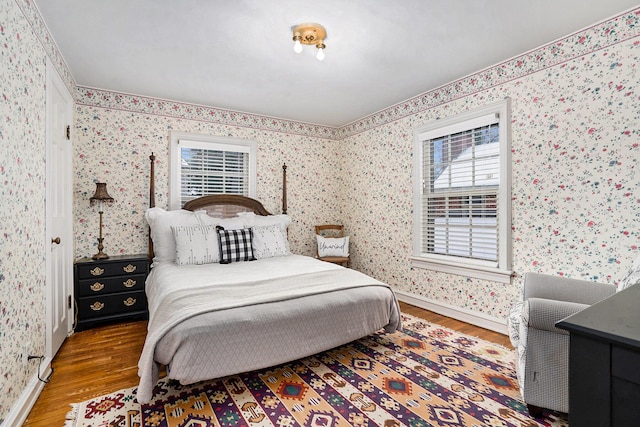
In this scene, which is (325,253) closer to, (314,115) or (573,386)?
(314,115)

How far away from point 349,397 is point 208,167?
3285 mm

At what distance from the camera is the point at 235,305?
80.8 inches

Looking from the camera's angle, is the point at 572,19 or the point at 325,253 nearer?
the point at 572,19

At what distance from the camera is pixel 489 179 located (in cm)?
313

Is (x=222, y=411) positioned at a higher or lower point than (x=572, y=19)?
lower

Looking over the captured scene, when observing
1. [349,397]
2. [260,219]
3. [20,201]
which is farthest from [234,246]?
[349,397]

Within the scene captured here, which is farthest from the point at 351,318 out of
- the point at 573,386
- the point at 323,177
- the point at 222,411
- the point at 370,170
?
the point at 323,177

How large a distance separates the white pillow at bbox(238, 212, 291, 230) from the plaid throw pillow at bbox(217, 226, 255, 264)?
0.30m

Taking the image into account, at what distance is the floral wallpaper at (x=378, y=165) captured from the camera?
1.80 m

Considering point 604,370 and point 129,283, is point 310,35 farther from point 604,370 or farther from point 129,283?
point 129,283

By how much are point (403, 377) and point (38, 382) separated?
239cm

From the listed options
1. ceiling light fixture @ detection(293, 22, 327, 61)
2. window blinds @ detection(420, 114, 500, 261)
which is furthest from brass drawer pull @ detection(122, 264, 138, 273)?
window blinds @ detection(420, 114, 500, 261)

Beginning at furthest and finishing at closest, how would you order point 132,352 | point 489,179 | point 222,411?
point 489,179, point 132,352, point 222,411

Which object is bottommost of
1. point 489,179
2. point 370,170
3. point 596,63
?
point 489,179
